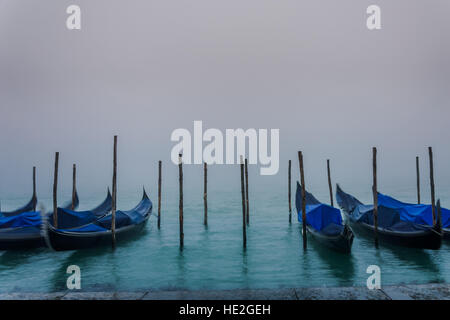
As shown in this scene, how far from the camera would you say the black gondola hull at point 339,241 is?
26.7ft

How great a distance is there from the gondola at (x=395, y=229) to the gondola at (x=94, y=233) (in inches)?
299

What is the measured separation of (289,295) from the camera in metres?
4.59

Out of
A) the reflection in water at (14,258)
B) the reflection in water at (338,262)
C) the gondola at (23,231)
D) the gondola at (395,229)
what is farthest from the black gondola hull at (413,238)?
the reflection in water at (14,258)

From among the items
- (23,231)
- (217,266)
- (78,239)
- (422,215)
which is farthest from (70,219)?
(422,215)

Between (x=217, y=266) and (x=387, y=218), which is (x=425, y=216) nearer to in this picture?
(x=387, y=218)

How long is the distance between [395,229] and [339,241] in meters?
2.07

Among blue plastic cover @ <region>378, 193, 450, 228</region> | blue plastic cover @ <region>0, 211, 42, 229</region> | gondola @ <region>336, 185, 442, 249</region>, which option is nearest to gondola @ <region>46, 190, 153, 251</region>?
blue plastic cover @ <region>0, 211, 42, 229</region>

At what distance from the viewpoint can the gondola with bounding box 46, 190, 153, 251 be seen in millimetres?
8203

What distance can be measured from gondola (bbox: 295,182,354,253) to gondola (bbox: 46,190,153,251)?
6358 millimetres

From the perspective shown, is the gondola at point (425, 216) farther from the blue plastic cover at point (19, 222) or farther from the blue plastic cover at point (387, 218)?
the blue plastic cover at point (19, 222)

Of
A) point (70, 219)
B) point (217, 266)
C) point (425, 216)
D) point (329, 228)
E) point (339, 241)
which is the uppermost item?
point (425, 216)

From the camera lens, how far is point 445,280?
6848mm
